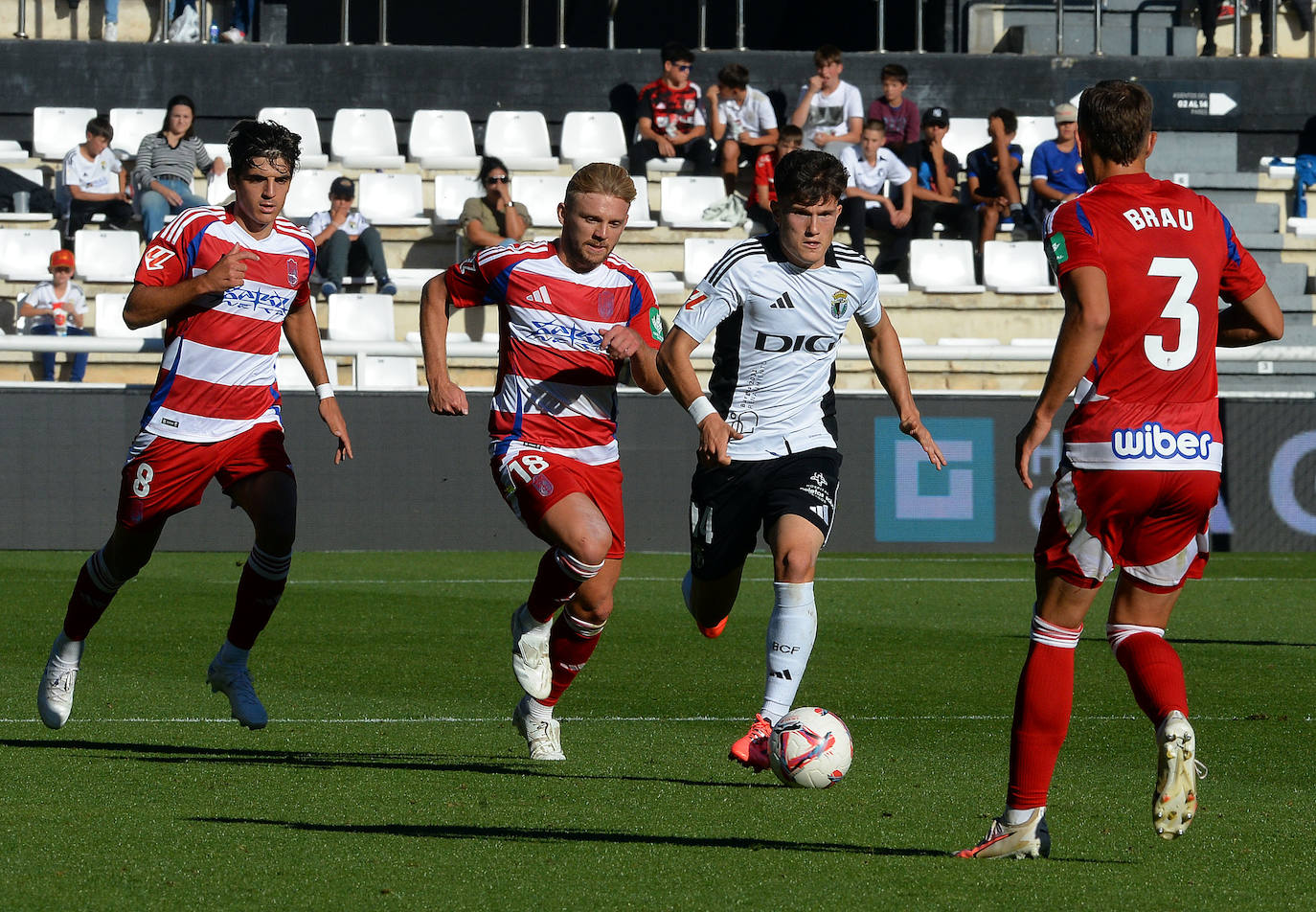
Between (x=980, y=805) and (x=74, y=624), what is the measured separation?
344 cm

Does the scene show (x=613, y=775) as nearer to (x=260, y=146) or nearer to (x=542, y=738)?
(x=542, y=738)

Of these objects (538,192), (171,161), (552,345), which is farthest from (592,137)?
(552,345)

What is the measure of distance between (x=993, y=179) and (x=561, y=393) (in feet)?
43.5

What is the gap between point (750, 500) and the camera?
6.61 meters

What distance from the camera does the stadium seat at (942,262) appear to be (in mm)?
18516

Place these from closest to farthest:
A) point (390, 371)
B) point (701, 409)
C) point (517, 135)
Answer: point (701, 409) → point (390, 371) → point (517, 135)

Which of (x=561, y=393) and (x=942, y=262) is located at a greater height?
(x=942, y=262)

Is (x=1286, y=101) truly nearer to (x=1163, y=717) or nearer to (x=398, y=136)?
(x=398, y=136)

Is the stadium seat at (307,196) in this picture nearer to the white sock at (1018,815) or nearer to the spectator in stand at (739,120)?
the spectator in stand at (739,120)

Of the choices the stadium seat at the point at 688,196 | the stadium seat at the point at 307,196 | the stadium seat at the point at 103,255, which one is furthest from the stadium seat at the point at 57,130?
the stadium seat at the point at 688,196

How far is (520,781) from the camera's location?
600cm

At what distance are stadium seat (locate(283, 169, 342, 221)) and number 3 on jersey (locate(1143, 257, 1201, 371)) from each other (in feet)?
47.4

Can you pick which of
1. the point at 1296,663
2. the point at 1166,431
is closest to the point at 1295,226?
the point at 1296,663

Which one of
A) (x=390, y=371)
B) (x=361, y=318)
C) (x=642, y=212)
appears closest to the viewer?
(x=390, y=371)
